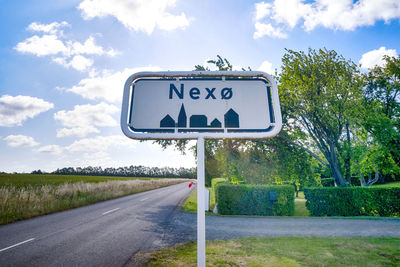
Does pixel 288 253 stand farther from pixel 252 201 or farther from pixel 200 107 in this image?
pixel 252 201

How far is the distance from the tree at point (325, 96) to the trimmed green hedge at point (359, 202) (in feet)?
5.15

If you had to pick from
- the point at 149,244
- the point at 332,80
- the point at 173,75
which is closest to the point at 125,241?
the point at 149,244

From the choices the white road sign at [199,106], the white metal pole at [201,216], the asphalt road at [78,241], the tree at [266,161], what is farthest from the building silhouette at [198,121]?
the tree at [266,161]

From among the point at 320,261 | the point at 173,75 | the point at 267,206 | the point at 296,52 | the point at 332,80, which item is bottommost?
the point at 267,206

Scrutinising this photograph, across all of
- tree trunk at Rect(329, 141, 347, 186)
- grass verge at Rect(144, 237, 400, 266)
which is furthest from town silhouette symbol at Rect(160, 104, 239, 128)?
tree trunk at Rect(329, 141, 347, 186)

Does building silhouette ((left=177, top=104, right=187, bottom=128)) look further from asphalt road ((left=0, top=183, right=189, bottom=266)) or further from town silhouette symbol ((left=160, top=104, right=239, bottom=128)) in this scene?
asphalt road ((left=0, top=183, right=189, bottom=266))

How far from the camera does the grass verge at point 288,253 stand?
165 inches

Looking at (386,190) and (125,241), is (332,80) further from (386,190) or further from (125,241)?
(125,241)

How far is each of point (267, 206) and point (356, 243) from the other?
6837mm

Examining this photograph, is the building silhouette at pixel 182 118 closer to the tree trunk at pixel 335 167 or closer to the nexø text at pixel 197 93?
the nexø text at pixel 197 93

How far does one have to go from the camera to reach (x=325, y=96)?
12.5 m

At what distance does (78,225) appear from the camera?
26.8 ft

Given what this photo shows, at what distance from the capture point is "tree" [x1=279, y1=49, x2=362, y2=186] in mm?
12742

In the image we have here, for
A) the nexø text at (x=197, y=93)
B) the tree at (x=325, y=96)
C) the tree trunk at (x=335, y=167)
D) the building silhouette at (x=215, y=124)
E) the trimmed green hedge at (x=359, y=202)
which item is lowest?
the trimmed green hedge at (x=359, y=202)
